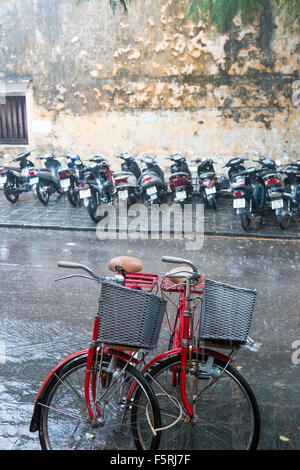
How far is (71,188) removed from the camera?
11219mm

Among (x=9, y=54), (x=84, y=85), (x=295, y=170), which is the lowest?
(x=295, y=170)

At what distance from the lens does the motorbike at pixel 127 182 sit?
1065cm

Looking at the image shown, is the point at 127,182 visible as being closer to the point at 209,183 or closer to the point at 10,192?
the point at 209,183

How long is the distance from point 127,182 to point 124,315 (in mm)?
8223

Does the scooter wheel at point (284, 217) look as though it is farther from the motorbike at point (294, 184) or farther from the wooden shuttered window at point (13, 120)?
the wooden shuttered window at point (13, 120)

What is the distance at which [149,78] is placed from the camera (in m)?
13.0

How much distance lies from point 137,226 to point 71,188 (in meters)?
2.23

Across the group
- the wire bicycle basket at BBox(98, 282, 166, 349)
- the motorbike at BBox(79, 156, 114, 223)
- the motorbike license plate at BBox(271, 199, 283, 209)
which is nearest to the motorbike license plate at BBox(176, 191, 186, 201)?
the motorbike at BBox(79, 156, 114, 223)

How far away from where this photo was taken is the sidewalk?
9.41 m

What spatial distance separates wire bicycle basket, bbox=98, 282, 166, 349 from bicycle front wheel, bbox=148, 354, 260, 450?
339 millimetres

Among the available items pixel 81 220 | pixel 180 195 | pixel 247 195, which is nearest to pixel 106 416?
pixel 247 195

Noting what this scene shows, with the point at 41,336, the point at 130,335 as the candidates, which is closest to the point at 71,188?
the point at 41,336

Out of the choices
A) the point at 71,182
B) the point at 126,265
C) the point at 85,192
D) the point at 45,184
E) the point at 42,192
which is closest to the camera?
the point at 126,265
